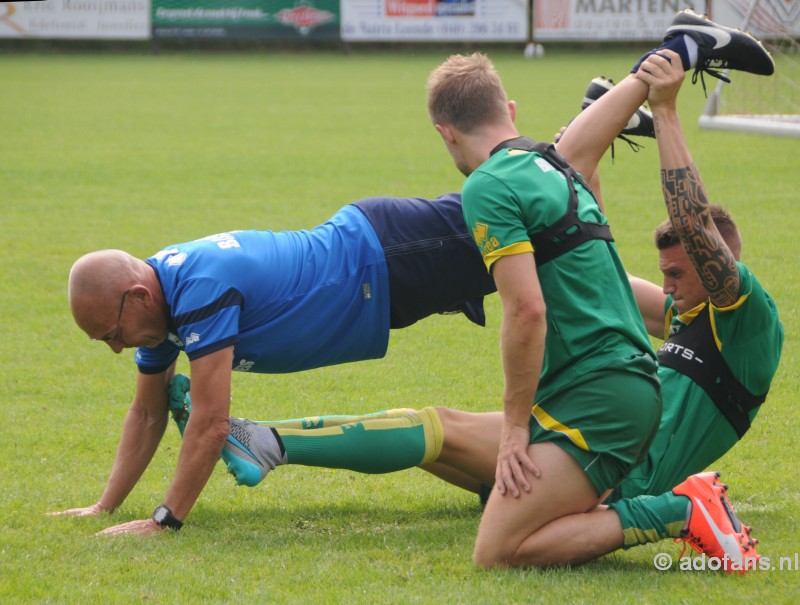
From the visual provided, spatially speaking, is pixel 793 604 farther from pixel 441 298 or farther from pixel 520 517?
pixel 441 298

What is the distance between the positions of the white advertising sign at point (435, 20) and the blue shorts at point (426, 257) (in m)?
29.4

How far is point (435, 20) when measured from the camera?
33156 millimetres

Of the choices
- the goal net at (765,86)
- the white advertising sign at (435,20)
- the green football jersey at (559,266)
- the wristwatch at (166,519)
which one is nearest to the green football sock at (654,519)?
the green football jersey at (559,266)

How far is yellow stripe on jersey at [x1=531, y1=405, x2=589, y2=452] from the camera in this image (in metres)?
3.80

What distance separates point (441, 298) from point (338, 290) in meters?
0.44

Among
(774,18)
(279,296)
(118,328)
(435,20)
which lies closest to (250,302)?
(279,296)

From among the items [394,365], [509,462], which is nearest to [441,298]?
[509,462]

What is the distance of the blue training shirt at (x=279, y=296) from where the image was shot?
4.20 m

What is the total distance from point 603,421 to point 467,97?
1.15 m

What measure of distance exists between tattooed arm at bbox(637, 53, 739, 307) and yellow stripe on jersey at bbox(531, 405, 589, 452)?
74 cm

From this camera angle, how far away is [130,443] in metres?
4.68

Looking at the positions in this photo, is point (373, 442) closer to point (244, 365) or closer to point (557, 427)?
point (244, 365)

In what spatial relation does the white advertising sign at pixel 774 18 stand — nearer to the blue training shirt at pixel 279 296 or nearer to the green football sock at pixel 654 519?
the blue training shirt at pixel 279 296

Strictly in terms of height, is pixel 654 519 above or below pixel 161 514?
above
